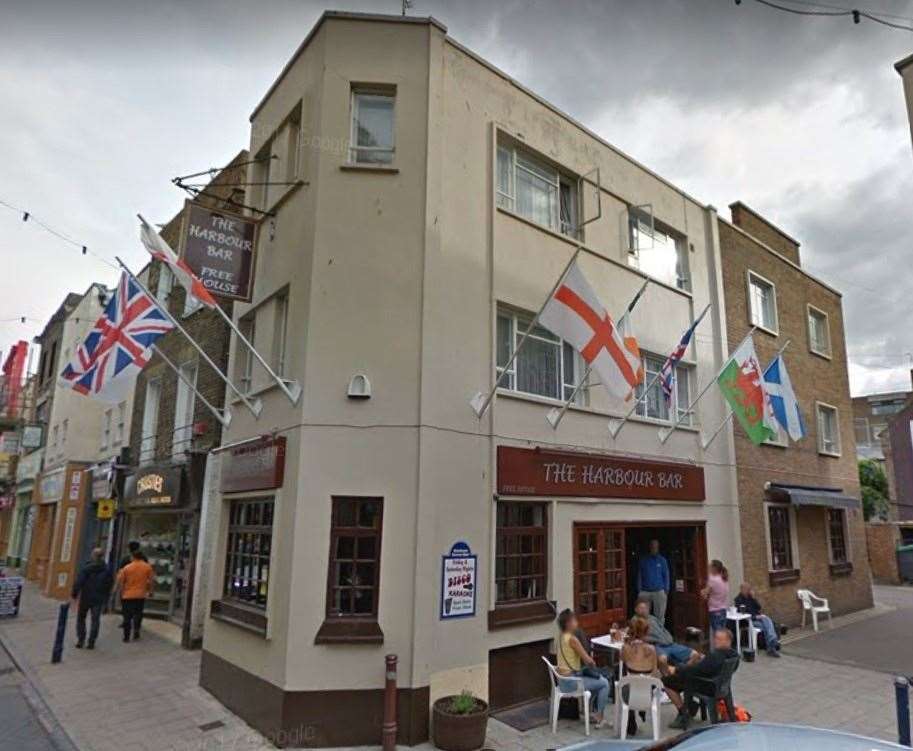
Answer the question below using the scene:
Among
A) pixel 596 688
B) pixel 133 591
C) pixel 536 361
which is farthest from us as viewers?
pixel 133 591

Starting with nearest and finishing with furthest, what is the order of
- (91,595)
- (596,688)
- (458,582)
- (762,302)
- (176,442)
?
(458,582)
(596,688)
(91,595)
(176,442)
(762,302)

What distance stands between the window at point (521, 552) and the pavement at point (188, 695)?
1.74m

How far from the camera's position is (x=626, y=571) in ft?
41.0

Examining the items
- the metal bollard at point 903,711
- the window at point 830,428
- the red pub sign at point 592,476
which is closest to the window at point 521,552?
the red pub sign at point 592,476

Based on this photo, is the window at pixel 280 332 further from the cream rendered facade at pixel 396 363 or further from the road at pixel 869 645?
the road at pixel 869 645

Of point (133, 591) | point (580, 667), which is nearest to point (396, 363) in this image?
point (580, 667)

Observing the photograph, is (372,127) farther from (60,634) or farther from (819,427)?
(819,427)

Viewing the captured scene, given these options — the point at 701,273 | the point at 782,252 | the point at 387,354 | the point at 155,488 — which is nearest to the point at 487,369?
the point at 387,354

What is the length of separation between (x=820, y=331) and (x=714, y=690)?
1475cm

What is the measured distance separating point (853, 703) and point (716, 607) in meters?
2.79

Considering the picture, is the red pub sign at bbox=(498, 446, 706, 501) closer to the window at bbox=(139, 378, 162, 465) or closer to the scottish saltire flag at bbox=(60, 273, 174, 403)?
the scottish saltire flag at bbox=(60, 273, 174, 403)

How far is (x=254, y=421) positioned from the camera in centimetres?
938

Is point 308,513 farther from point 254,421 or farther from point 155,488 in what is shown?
point 155,488

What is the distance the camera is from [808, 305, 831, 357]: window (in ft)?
60.9
